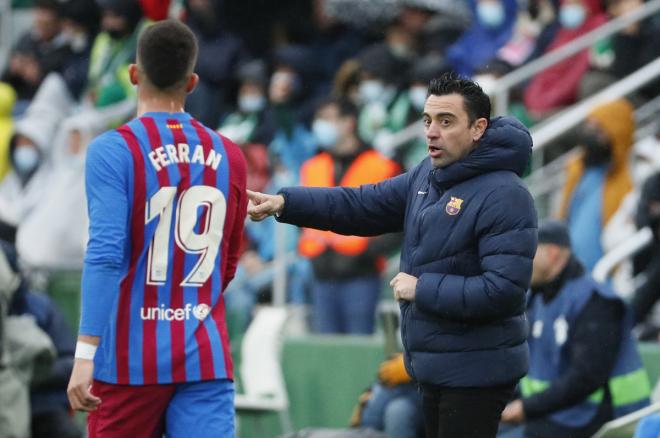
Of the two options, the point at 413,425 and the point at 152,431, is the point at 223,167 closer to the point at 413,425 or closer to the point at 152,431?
the point at 152,431

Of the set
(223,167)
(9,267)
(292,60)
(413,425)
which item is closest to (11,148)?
(292,60)

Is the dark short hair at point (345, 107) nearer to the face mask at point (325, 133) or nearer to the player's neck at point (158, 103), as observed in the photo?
the face mask at point (325, 133)

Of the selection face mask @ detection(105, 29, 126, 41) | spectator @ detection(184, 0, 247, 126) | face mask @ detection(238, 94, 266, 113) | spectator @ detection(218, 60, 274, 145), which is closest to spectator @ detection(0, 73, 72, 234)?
face mask @ detection(105, 29, 126, 41)

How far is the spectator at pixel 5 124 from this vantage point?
45.1ft

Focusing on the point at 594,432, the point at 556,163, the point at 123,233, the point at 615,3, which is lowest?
the point at 594,432

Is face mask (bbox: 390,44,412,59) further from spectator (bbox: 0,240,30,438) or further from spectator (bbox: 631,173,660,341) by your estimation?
spectator (bbox: 0,240,30,438)

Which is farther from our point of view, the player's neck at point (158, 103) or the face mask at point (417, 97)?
the face mask at point (417, 97)

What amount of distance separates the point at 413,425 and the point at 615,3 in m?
4.67

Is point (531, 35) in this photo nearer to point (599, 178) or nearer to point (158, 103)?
point (599, 178)

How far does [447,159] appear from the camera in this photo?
211 inches

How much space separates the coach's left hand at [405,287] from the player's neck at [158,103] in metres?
1.03

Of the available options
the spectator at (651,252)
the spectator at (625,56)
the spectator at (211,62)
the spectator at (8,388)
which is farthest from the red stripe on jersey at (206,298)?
the spectator at (211,62)

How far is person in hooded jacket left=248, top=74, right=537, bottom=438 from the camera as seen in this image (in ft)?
17.1

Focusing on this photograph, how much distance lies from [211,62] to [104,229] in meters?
8.90
